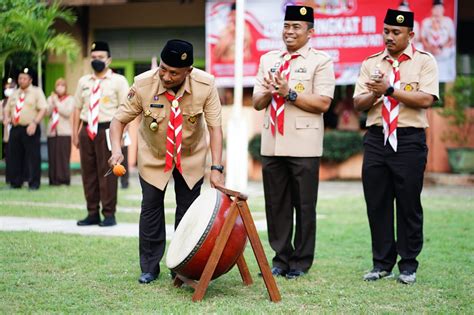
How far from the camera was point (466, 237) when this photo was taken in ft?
32.1

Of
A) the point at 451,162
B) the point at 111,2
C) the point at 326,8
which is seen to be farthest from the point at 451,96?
the point at 111,2

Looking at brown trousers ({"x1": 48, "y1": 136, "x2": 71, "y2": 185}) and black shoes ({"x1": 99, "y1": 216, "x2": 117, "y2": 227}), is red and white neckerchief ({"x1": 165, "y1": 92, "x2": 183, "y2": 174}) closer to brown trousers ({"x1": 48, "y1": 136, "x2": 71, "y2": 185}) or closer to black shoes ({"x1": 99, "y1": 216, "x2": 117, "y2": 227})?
black shoes ({"x1": 99, "y1": 216, "x2": 117, "y2": 227})

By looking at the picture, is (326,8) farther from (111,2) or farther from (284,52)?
(284,52)

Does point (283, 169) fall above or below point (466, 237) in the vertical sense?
above

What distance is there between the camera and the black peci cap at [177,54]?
624 centimetres

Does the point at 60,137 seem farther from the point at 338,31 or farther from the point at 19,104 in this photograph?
the point at 338,31

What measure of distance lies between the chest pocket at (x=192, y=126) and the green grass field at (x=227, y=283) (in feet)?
3.79

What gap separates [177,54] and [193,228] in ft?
4.30

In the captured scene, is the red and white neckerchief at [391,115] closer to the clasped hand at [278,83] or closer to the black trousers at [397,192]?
the black trousers at [397,192]

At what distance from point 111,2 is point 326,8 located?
4937mm

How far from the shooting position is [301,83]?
728 cm

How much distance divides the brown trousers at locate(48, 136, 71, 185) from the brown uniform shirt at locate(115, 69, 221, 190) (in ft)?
33.4

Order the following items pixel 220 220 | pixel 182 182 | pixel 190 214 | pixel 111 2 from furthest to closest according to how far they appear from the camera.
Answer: pixel 111 2 → pixel 182 182 → pixel 190 214 → pixel 220 220

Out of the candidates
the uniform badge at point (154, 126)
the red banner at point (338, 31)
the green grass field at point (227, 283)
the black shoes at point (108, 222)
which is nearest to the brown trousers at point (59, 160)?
the red banner at point (338, 31)
